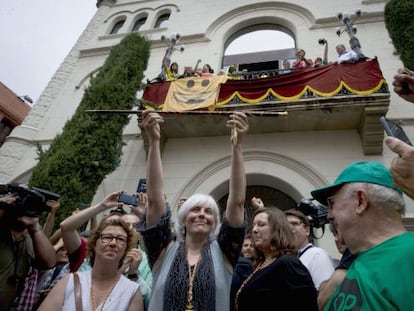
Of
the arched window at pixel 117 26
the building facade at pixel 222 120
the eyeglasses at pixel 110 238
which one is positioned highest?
the arched window at pixel 117 26

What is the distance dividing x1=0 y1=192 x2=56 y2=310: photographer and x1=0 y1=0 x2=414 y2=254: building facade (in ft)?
14.6

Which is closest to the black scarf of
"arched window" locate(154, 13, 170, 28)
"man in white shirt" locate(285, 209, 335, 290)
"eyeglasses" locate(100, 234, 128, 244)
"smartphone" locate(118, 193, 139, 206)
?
"eyeglasses" locate(100, 234, 128, 244)

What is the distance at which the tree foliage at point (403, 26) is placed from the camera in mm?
6555

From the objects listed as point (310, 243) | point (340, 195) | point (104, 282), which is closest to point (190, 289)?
point (104, 282)

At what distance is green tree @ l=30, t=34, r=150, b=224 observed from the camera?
20.8 feet

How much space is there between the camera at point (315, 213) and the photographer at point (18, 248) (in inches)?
117

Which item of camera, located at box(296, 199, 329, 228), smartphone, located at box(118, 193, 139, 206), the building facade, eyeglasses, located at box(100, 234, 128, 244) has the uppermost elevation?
the building facade

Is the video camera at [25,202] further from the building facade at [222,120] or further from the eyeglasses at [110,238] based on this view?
the building facade at [222,120]

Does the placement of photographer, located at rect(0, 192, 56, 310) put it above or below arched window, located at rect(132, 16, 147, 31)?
below

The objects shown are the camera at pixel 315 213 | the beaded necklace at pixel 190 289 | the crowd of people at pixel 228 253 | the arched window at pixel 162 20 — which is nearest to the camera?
the crowd of people at pixel 228 253

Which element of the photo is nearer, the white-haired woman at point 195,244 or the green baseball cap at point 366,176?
the green baseball cap at point 366,176

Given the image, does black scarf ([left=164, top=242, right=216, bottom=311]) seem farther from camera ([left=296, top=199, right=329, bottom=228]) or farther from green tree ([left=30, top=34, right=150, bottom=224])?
green tree ([left=30, top=34, right=150, bottom=224])

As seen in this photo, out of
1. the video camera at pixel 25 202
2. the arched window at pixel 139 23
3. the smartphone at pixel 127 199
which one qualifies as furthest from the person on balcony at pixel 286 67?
the arched window at pixel 139 23

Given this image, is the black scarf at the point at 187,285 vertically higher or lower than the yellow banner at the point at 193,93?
lower
